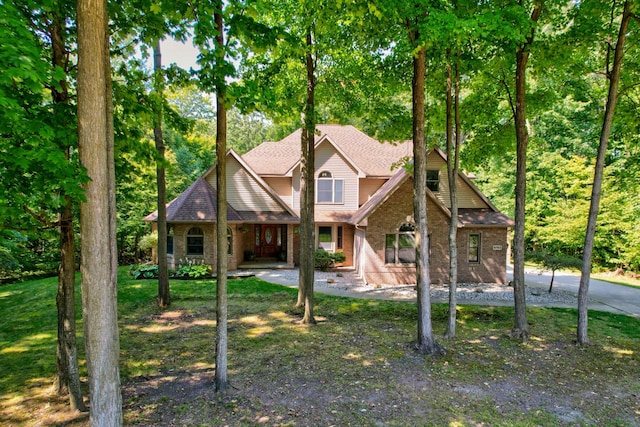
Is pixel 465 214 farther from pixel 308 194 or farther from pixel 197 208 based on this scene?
pixel 197 208

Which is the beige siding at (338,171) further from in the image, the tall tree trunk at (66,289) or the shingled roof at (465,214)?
the tall tree trunk at (66,289)

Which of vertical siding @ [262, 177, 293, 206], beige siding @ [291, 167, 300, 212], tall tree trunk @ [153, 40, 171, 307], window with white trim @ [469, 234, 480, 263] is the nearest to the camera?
tall tree trunk @ [153, 40, 171, 307]

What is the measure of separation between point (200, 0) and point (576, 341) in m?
11.0

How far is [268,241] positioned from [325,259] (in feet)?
13.9

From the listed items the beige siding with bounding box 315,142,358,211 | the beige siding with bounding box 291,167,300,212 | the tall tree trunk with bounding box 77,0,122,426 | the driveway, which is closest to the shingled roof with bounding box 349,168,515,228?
the beige siding with bounding box 315,142,358,211

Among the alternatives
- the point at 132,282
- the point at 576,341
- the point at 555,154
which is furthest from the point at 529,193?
the point at 132,282

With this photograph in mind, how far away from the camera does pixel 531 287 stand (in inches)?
624

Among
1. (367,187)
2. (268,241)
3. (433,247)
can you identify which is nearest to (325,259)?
(268,241)

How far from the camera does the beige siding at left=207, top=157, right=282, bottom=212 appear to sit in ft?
62.1

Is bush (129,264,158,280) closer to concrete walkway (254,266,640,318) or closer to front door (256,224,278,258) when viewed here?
concrete walkway (254,266,640,318)

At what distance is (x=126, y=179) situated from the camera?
6809 millimetres

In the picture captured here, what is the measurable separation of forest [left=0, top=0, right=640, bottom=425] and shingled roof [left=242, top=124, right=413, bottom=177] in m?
8.32

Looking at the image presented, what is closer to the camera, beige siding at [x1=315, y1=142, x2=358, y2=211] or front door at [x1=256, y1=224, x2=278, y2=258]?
beige siding at [x1=315, y1=142, x2=358, y2=211]

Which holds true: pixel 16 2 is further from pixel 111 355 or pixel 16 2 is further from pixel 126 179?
pixel 111 355
